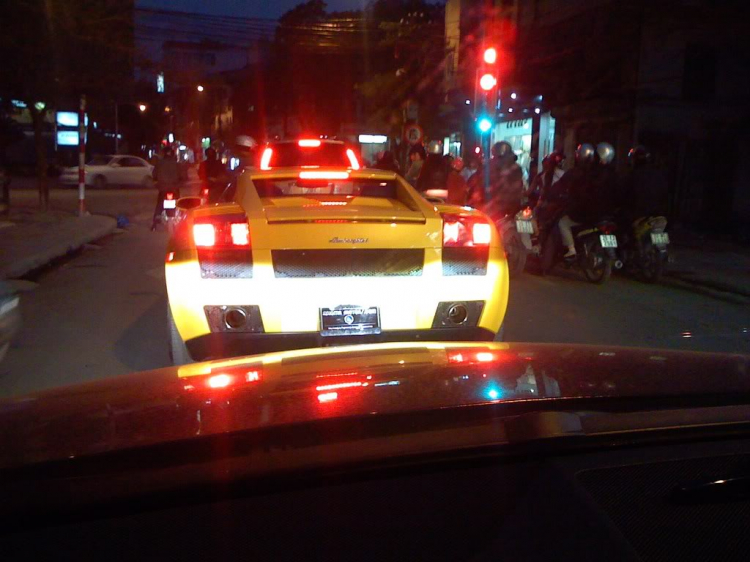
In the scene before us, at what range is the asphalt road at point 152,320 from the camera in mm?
6652

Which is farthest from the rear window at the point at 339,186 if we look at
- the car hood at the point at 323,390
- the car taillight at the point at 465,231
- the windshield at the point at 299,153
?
the car hood at the point at 323,390

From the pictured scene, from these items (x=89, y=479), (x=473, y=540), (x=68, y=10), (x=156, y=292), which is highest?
(x=68, y=10)

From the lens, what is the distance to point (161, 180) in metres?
17.6

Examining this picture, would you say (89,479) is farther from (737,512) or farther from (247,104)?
(247,104)

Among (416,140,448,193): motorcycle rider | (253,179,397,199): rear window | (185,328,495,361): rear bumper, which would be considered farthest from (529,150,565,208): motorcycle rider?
(185,328,495,361): rear bumper

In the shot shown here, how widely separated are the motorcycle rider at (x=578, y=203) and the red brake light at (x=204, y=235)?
22.4 ft

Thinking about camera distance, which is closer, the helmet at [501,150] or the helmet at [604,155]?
the helmet at [604,155]

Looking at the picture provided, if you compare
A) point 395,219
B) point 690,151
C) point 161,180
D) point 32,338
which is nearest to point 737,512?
point 395,219

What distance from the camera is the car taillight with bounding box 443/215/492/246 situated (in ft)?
17.8

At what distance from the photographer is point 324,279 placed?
5.17m

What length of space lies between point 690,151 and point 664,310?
1244cm

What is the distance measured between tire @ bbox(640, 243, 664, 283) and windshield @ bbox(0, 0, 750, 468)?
44 mm

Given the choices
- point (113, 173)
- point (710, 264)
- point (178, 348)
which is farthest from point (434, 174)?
point (113, 173)

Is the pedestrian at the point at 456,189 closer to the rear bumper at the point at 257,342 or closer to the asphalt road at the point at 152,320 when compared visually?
the asphalt road at the point at 152,320
